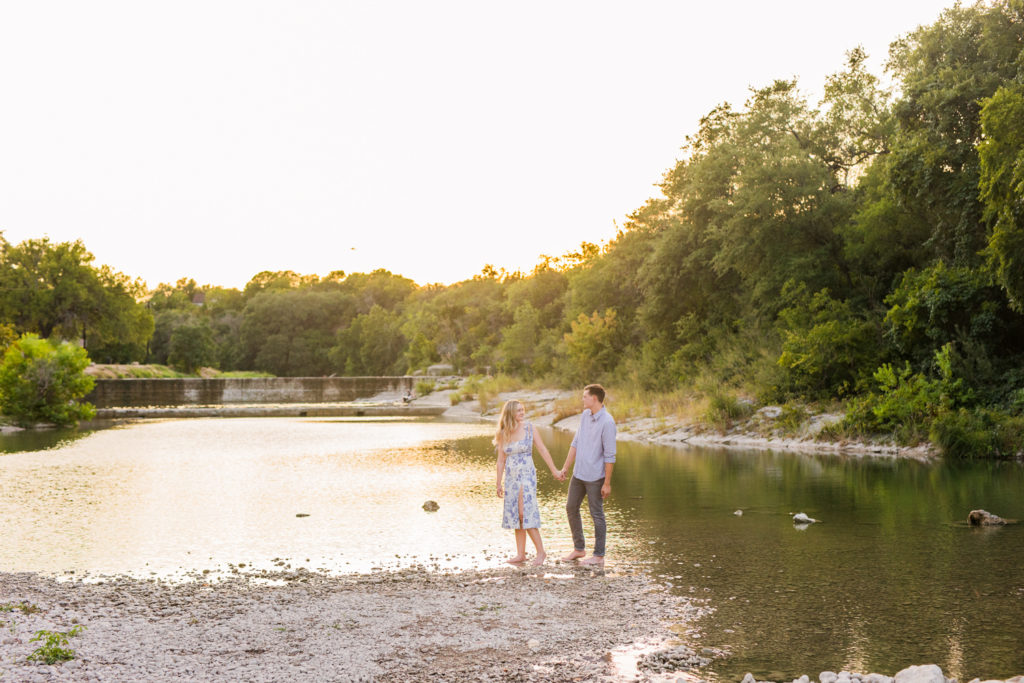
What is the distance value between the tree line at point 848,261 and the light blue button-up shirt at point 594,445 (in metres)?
13.3

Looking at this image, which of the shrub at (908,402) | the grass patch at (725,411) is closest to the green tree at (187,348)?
the grass patch at (725,411)

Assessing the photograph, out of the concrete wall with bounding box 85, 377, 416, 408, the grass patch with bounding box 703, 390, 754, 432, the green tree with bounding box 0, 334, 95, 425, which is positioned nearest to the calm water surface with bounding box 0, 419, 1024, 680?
the grass patch with bounding box 703, 390, 754, 432

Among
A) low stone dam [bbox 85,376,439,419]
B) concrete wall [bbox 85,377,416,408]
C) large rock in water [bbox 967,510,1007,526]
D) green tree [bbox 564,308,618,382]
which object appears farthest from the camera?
concrete wall [bbox 85,377,416,408]

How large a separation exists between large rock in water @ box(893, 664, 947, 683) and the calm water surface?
0.67m

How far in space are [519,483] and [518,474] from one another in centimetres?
10

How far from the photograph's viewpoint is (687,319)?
39.5 metres

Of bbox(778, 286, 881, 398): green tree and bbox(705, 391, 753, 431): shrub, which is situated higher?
bbox(778, 286, 881, 398): green tree

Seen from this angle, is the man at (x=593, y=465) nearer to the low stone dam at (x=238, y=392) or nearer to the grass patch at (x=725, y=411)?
the grass patch at (x=725, y=411)

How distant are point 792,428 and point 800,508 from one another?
13.2 metres

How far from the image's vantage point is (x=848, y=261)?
104 feet

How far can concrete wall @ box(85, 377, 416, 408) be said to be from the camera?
6656 centimetres

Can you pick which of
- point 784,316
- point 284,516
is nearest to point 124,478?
point 284,516

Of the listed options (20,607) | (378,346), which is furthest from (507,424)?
(378,346)

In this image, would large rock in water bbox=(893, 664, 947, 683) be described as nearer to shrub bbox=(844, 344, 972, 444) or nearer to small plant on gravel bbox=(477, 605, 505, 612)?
small plant on gravel bbox=(477, 605, 505, 612)
